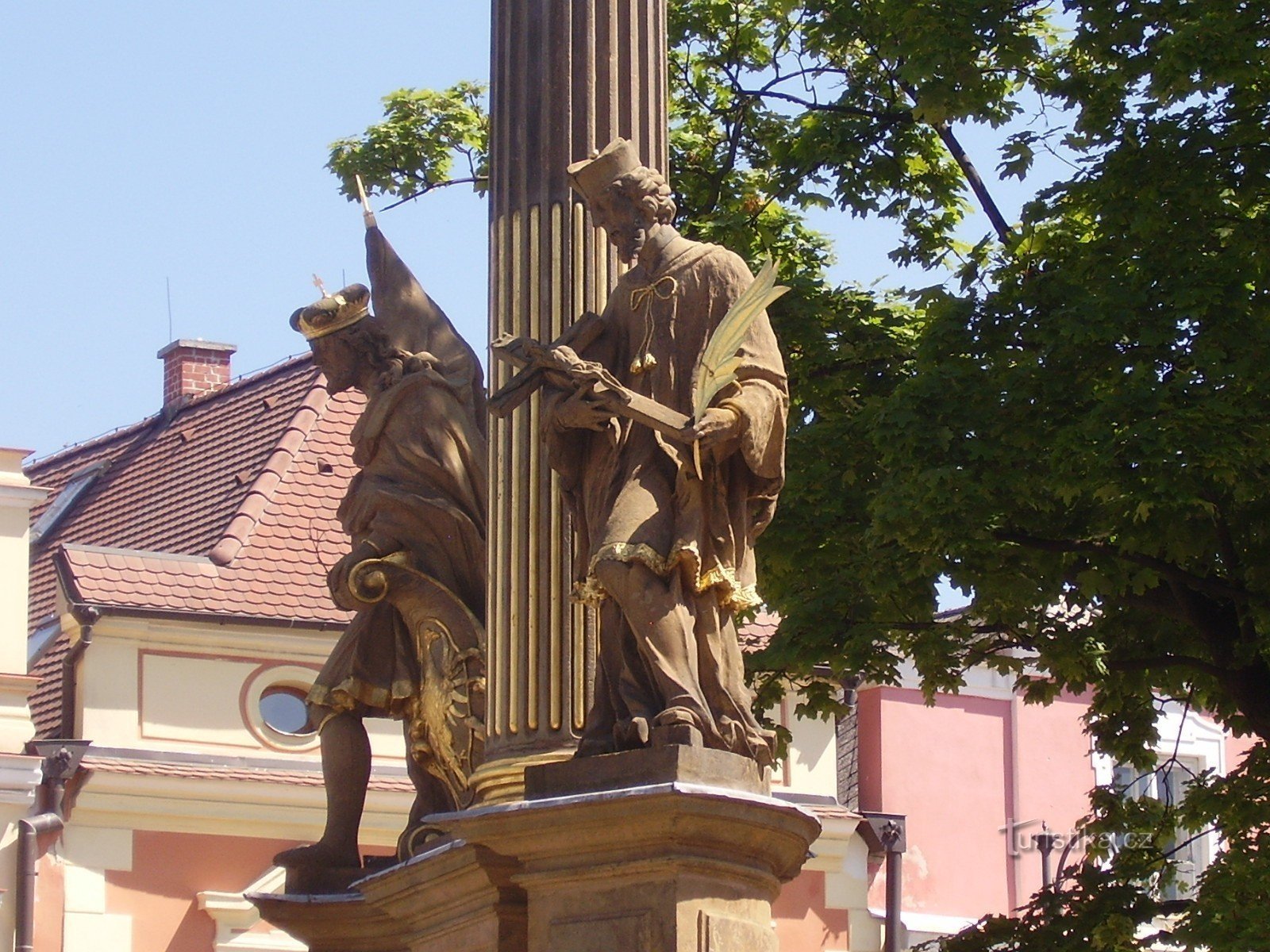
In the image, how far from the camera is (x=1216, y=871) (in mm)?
14789

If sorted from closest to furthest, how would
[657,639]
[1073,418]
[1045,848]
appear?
[657,639] → [1073,418] → [1045,848]

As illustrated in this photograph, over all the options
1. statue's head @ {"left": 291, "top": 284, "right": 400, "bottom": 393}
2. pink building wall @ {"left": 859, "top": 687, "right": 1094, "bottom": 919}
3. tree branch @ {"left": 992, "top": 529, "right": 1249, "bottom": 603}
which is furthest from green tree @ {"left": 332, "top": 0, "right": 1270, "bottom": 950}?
pink building wall @ {"left": 859, "top": 687, "right": 1094, "bottom": 919}

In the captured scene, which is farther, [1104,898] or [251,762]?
[251,762]

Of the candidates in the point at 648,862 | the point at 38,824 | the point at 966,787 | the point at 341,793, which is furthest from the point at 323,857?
the point at 966,787

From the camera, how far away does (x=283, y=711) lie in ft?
82.9

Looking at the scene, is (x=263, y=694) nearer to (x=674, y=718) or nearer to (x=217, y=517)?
(x=217, y=517)

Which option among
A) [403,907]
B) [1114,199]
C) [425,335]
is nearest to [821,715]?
[1114,199]

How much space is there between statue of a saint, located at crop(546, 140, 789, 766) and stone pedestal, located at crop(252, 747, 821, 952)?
0.52 ft

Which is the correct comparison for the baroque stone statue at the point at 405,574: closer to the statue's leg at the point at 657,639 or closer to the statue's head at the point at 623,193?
the statue's leg at the point at 657,639

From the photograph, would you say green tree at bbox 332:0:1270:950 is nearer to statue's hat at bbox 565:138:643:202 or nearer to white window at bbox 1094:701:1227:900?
statue's hat at bbox 565:138:643:202

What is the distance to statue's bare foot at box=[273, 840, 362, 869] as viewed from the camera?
10.4 metres

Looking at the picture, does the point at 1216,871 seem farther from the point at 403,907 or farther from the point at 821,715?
the point at 403,907

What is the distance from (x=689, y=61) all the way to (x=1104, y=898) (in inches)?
258

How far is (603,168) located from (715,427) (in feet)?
3.29
